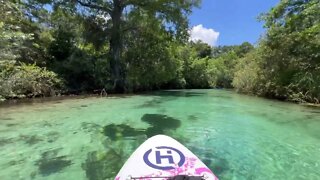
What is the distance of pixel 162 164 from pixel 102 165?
2523 millimetres

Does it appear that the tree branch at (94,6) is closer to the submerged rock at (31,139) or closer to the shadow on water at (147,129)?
the shadow on water at (147,129)

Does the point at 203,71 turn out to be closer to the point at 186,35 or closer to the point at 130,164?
the point at 186,35

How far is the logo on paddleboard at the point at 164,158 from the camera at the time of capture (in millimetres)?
3799

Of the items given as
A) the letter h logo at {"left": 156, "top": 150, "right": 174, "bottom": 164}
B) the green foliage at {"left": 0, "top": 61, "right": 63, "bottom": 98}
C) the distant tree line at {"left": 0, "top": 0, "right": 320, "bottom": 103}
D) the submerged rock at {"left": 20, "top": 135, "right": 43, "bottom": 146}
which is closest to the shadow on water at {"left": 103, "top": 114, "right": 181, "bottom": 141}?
the submerged rock at {"left": 20, "top": 135, "right": 43, "bottom": 146}

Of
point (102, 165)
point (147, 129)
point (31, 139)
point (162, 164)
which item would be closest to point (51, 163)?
point (102, 165)

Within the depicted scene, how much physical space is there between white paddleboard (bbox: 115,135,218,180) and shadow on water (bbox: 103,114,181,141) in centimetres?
422

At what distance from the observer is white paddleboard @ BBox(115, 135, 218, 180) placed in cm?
369

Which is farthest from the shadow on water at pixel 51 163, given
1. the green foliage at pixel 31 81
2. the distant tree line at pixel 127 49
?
the distant tree line at pixel 127 49

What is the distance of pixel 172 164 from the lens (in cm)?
383

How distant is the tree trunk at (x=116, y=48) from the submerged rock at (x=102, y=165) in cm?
1845

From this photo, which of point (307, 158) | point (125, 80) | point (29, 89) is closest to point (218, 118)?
point (307, 158)

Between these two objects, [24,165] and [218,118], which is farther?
[218,118]

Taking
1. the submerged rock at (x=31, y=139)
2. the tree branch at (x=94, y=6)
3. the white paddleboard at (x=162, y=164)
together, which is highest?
the tree branch at (x=94, y=6)

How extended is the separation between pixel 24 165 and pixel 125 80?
20064mm
